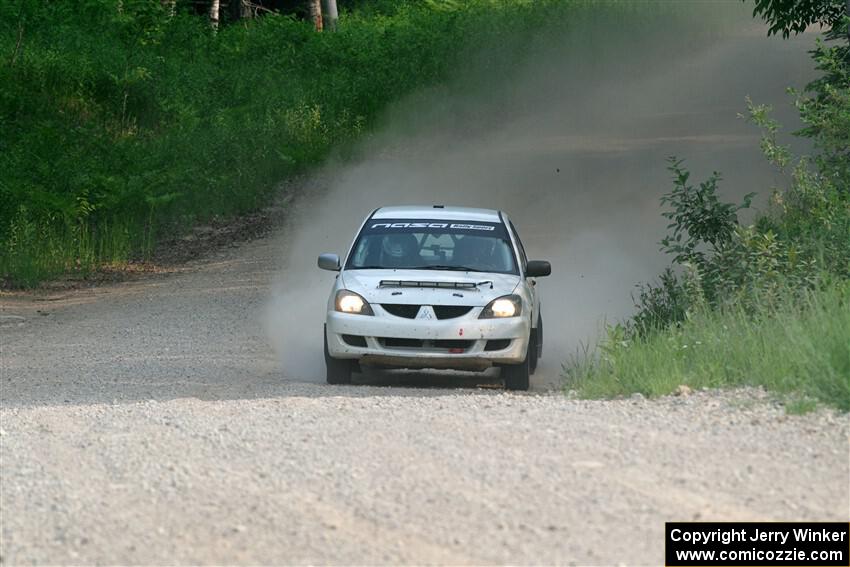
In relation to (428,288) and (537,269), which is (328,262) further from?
(537,269)

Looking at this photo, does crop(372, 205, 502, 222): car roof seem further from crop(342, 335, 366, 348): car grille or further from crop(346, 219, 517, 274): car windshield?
crop(342, 335, 366, 348): car grille

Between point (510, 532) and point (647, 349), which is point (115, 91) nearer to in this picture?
point (647, 349)

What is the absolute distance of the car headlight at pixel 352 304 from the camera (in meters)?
12.1

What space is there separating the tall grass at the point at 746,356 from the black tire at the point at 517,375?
0.76 meters

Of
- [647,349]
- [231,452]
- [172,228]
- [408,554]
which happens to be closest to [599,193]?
[172,228]

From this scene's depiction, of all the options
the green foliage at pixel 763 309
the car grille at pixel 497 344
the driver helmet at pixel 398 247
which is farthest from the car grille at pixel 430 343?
the driver helmet at pixel 398 247

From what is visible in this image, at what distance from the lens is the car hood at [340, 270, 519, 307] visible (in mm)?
12062

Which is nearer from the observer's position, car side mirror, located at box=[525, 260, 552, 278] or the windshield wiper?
the windshield wiper

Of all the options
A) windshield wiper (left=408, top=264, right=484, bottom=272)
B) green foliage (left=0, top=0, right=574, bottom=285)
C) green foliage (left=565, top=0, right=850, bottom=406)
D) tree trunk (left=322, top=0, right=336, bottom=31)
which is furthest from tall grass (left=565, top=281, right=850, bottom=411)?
tree trunk (left=322, top=0, right=336, bottom=31)

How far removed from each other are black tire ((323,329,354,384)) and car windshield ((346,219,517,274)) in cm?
105

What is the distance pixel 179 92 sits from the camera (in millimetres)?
27984

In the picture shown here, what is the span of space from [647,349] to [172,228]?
14051 mm

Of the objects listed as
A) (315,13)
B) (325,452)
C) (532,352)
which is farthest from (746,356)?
(315,13)

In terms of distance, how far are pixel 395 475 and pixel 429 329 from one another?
429cm
